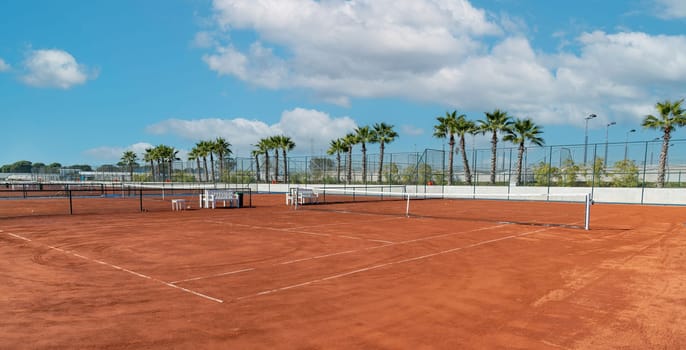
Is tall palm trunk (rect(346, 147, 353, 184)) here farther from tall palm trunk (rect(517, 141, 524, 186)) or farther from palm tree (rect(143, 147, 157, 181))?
palm tree (rect(143, 147, 157, 181))

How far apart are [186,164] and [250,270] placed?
180 feet

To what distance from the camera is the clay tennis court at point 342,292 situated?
4.68 metres

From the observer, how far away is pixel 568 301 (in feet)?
19.6

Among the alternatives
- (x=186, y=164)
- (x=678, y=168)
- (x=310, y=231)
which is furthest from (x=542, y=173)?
(x=186, y=164)

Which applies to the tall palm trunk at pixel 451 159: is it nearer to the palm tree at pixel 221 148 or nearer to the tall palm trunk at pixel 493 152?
the tall palm trunk at pixel 493 152

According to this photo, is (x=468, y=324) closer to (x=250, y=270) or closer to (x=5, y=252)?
(x=250, y=270)

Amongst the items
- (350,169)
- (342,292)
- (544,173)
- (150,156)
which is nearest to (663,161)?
(544,173)

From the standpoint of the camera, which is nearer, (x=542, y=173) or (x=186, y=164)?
(x=542, y=173)

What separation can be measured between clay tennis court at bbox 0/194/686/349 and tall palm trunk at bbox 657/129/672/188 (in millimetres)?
22248

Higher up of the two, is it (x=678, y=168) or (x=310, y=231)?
(x=678, y=168)

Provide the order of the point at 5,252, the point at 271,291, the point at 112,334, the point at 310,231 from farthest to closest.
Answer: the point at 310,231, the point at 5,252, the point at 271,291, the point at 112,334

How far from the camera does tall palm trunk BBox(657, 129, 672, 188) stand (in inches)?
1177

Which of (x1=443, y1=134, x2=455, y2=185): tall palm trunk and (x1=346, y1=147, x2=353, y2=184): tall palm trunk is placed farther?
(x1=346, y1=147, x2=353, y2=184): tall palm trunk

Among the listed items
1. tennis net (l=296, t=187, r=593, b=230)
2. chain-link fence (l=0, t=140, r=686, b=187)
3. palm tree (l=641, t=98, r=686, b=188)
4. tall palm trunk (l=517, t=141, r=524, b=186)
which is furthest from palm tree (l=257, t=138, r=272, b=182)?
palm tree (l=641, t=98, r=686, b=188)
